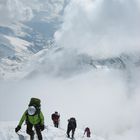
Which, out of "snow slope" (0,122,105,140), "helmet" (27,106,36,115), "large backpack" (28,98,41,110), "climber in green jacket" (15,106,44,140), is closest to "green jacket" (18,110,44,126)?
"climber in green jacket" (15,106,44,140)

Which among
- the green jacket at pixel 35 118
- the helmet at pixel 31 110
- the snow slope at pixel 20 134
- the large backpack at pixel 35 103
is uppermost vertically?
the snow slope at pixel 20 134

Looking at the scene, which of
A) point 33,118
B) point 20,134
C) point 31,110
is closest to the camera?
point 31,110

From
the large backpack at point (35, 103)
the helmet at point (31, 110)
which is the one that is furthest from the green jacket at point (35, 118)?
the large backpack at point (35, 103)

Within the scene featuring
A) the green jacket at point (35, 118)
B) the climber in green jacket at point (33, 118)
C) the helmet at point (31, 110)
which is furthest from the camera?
the green jacket at point (35, 118)

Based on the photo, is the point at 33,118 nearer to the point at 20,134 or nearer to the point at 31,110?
the point at 31,110

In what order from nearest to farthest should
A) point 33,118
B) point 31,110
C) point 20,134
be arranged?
1. point 31,110
2. point 33,118
3. point 20,134

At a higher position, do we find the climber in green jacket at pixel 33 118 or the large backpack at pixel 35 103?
the large backpack at pixel 35 103

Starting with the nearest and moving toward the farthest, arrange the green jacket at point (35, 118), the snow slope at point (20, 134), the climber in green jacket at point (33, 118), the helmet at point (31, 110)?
the helmet at point (31, 110) → the climber in green jacket at point (33, 118) → the green jacket at point (35, 118) → the snow slope at point (20, 134)

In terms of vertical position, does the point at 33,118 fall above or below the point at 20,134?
below

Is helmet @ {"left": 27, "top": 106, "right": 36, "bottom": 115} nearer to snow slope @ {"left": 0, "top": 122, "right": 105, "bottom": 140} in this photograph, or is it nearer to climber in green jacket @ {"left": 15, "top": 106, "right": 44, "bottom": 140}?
climber in green jacket @ {"left": 15, "top": 106, "right": 44, "bottom": 140}

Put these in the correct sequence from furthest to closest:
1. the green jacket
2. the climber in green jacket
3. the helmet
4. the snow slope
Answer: the snow slope < the green jacket < the climber in green jacket < the helmet

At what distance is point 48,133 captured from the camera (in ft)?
116

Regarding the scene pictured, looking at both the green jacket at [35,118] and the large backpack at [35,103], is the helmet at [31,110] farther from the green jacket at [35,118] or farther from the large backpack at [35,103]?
the green jacket at [35,118]

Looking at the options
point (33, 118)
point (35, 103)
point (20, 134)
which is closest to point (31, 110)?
point (35, 103)
